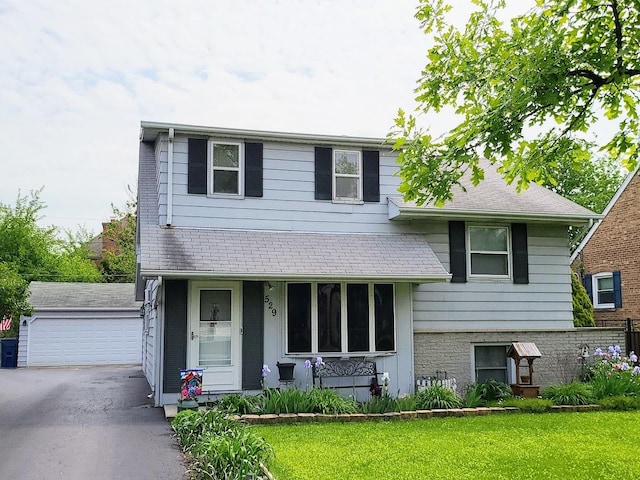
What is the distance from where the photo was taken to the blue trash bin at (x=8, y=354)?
25172 millimetres

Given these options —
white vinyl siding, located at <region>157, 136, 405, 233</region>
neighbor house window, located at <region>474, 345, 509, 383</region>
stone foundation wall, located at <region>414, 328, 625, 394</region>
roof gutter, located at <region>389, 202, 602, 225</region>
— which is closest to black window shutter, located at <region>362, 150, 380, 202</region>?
white vinyl siding, located at <region>157, 136, 405, 233</region>

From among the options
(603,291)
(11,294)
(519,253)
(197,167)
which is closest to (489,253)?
(519,253)

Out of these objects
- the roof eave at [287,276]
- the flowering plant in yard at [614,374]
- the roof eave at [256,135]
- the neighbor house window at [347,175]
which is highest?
the roof eave at [256,135]

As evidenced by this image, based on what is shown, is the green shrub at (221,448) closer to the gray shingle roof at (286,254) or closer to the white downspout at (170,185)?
the gray shingle roof at (286,254)

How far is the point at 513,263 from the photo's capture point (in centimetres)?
1504

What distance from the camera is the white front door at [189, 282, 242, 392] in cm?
1276

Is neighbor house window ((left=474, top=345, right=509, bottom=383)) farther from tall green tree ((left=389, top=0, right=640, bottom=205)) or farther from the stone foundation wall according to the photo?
tall green tree ((left=389, top=0, right=640, bottom=205))

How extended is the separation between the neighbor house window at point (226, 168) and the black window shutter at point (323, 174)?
1.66m

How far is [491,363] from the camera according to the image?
14.6 metres

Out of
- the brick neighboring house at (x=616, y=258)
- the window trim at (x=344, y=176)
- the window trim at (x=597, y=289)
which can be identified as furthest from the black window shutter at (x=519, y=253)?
the window trim at (x=597, y=289)

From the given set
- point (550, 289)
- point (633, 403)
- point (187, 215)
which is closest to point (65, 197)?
point (187, 215)

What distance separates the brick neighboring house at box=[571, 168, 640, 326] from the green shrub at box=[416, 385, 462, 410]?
30.4 ft

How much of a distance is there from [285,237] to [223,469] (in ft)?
23.5

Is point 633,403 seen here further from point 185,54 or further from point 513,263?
point 185,54
